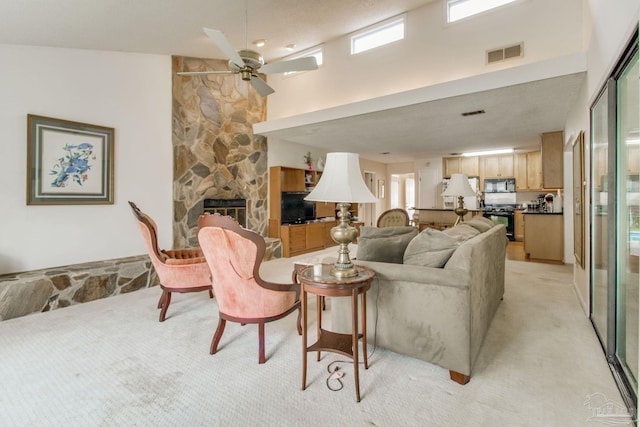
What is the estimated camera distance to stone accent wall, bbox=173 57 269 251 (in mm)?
4898

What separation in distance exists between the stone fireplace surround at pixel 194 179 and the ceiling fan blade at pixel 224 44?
89.2 inches

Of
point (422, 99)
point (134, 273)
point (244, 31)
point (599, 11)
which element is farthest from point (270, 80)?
point (599, 11)

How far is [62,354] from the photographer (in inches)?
91.0

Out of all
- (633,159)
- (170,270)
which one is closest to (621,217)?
(633,159)

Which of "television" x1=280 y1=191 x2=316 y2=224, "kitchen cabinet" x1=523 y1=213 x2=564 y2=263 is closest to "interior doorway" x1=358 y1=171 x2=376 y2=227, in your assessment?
"television" x1=280 y1=191 x2=316 y2=224

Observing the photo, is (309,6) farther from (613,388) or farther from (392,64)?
(613,388)

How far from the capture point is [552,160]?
5559 mm

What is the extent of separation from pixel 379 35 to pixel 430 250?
4222mm

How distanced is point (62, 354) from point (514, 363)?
3.26 metres

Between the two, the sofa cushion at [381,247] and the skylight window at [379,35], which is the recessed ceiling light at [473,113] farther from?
the sofa cushion at [381,247]

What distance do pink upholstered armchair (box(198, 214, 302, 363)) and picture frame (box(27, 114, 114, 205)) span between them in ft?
8.62

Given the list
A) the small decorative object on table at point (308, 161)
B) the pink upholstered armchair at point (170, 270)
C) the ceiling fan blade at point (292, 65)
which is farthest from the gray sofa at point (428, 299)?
the small decorative object on table at point (308, 161)

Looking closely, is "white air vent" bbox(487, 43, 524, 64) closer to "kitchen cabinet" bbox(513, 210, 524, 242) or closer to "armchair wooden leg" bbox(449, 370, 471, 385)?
"armchair wooden leg" bbox(449, 370, 471, 385)

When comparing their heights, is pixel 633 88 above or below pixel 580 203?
above
